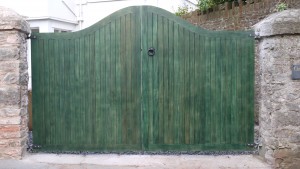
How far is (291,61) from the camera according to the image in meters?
4.25

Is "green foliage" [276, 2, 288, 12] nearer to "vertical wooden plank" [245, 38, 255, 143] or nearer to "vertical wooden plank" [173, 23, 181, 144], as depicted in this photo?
"vertical wooden plank" [245, 38, 255, 143]

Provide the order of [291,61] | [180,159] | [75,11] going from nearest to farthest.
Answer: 1. [291,61]
2. [180,159]
3. [75,11]

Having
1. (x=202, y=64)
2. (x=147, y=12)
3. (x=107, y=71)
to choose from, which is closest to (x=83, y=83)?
(x=107, y=71)

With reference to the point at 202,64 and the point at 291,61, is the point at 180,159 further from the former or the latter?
the point at 291,61

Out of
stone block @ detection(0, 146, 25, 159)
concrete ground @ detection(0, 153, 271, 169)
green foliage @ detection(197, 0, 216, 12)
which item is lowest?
concrete ground @ detection(0, 153, 271, 169)

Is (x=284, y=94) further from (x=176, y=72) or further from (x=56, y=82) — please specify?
(x=56, y=82)

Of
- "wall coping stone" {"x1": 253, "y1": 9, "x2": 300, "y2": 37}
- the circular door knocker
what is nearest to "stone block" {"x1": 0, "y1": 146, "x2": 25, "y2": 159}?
the circular door knocker

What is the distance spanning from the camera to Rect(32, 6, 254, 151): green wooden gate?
467 cm

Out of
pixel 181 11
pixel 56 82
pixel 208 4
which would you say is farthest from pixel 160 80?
pixel 181 11

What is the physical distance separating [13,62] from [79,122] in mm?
1192

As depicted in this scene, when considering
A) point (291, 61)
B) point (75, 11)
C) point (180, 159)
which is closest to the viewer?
point (291, 61)

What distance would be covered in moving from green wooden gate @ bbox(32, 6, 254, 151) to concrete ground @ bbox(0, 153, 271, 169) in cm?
15

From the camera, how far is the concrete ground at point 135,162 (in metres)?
4.34

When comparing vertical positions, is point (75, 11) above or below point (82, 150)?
above
